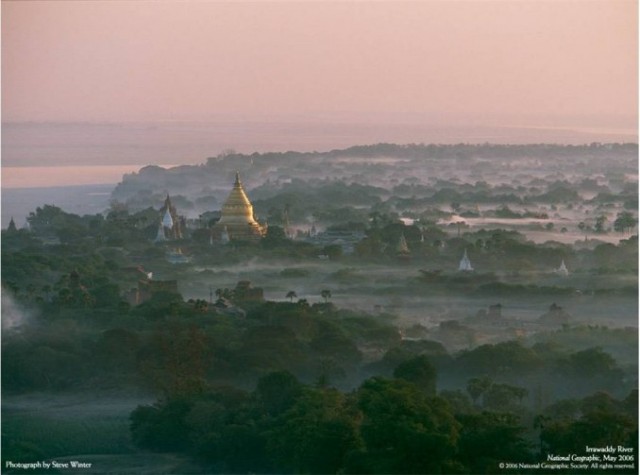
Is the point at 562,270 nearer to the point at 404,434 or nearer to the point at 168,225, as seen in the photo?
the point at 168,225

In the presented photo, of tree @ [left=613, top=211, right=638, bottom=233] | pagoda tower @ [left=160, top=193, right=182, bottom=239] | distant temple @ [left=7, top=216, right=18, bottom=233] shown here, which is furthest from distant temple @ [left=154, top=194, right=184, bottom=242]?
tree @ [left=613, top=211, right=638, bottom=233]

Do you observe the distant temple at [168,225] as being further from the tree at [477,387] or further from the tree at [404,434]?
the tree at [404,434]

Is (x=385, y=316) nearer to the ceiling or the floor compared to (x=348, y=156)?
nearer to the floor

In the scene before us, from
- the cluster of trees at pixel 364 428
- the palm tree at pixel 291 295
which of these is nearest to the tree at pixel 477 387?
the cluster of trees at pixel 364 428

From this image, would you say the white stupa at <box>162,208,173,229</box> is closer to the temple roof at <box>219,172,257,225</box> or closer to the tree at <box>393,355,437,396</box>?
the temple roof at <box>219,172,257,225</box>

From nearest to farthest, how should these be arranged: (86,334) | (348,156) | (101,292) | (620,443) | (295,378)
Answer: (620,443) < (295,378) < (86,334) < (101,292) < (348,156)

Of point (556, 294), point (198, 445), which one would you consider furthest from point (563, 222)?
point (198, 445)

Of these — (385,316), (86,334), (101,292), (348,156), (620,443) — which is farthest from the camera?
(348,156)

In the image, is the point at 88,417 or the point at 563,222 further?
the point at 563,222

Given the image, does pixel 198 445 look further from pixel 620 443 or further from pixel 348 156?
pixel 348 156
